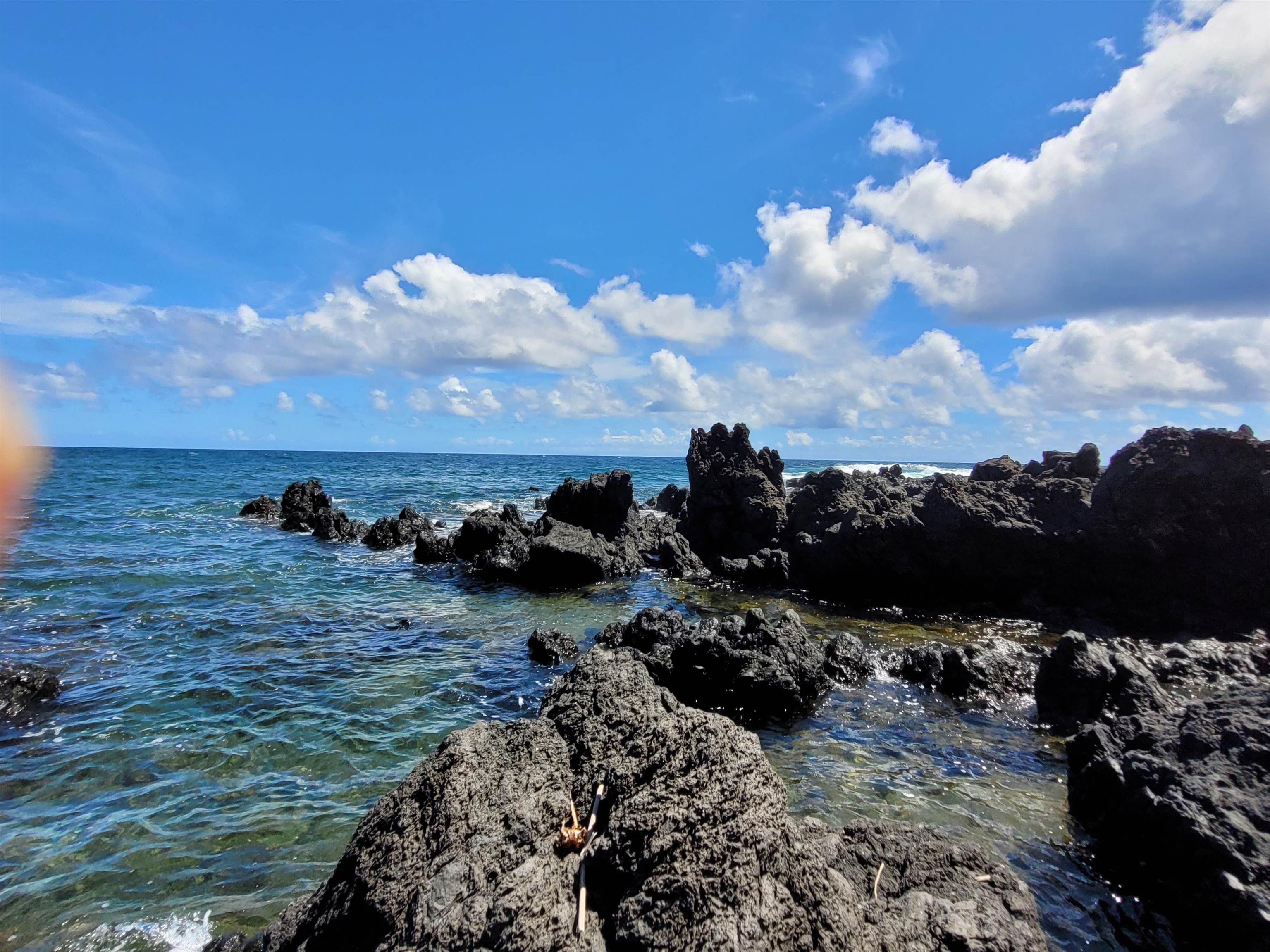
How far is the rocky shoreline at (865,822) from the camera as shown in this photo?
361 centimetres

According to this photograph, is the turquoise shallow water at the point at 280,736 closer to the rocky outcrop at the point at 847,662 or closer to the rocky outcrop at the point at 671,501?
the rocky outcrop at the point at 847,662

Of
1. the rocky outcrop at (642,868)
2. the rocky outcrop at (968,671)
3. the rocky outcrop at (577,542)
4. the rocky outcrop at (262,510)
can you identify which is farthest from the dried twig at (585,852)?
the rocky outcrop at (262,510)

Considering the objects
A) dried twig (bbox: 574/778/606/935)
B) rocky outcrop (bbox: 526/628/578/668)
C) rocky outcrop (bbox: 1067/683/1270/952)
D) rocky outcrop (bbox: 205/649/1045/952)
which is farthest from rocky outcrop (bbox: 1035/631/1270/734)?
rocky outcrop (bbox: 526/628/578/668)

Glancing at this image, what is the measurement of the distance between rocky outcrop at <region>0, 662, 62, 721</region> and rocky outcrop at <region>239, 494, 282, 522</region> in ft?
89.0

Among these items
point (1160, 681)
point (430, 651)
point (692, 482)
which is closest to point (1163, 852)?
point (1160, 681)

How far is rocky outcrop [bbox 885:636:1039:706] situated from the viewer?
11359mm

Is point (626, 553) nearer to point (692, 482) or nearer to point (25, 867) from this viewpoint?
point (692, 482)

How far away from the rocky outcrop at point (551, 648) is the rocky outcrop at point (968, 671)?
6.44 metres

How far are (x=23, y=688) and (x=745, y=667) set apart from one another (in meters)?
11.6

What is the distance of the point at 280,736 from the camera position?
9.30 meters

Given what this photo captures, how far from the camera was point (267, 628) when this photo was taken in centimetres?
1487

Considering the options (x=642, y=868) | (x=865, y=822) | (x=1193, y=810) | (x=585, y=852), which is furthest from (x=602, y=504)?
(x=642, y=868)

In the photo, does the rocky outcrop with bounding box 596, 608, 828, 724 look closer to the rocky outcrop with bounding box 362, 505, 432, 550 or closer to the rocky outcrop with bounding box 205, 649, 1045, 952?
the rocky outcrop with bounding box 205, 649, 1045, 952

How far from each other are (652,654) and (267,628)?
9.57m
